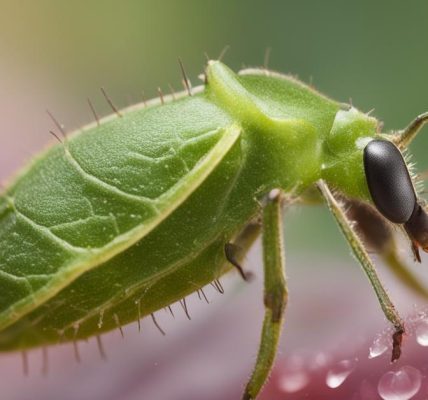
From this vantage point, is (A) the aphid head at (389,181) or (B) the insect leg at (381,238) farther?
(B) the insect leg at (381,238)

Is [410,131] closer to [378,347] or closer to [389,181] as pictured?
[389,181]

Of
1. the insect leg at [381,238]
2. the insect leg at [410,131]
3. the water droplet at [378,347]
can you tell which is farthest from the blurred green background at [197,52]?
the water droplet at [378,347]

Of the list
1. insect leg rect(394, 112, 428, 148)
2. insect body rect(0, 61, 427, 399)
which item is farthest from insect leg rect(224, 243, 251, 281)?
insect leg rect(394, 112, 428, 148)

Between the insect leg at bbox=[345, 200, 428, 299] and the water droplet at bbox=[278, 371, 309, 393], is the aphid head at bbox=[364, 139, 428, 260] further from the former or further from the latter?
the water droplet at bbox=[278, 371, 309, 393]

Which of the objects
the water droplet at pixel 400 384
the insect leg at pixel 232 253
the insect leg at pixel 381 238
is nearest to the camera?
the water droplet at pixel 400 384

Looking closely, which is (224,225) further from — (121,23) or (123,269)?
(121,23)

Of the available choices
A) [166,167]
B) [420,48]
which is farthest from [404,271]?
[420,48]

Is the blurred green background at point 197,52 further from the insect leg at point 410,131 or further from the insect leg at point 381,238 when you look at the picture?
the insect leg at point 410,131
